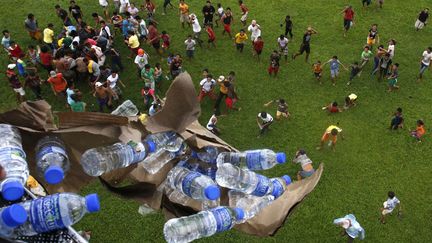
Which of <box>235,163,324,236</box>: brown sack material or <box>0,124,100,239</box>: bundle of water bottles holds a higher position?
<box>0,124,100,239</box>: bundle of water bottles

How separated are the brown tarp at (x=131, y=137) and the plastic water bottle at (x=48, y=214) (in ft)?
4.00

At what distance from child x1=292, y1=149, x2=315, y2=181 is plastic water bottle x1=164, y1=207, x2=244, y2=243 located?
25.0 feet

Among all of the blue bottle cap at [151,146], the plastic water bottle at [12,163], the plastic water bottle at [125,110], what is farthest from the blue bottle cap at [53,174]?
the plastic water bottle at [125,110]

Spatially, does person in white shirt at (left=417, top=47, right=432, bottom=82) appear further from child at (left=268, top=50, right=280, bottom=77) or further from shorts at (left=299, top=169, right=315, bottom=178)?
shorts at (left=299, top=169, right=315, bottom=178)

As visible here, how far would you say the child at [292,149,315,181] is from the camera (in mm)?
12547

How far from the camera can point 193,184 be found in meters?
5.42

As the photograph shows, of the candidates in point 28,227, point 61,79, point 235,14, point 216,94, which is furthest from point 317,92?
point 28,227

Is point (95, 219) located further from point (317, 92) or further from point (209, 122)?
point (317, 92)

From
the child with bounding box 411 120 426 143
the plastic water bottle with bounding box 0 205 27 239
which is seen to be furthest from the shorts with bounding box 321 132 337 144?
the plastic water bottle with bounding box 0 205 27 239

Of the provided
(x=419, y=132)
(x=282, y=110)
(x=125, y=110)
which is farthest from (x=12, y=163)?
(x=419, y=132)

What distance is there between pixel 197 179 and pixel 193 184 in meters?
0.08

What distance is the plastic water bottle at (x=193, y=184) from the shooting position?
5.10m

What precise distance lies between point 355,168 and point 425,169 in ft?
6.78

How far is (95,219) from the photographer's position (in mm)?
11820
